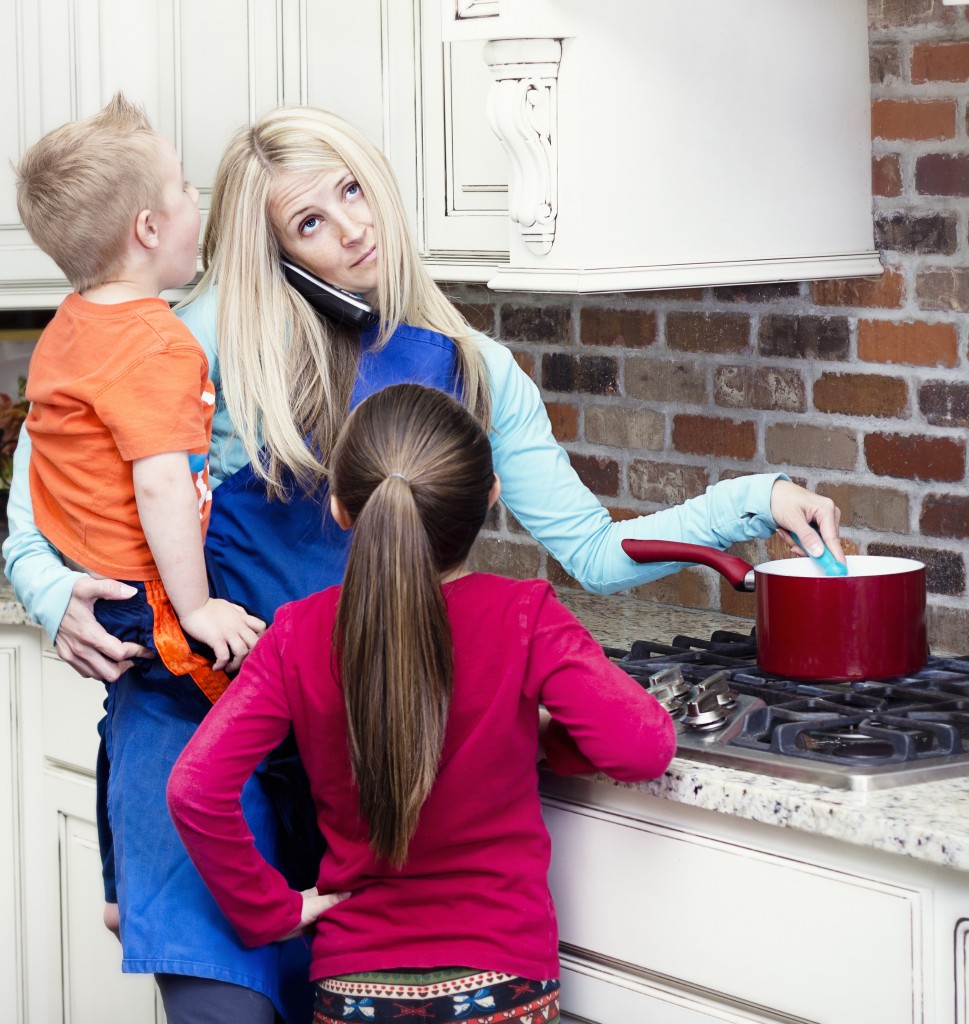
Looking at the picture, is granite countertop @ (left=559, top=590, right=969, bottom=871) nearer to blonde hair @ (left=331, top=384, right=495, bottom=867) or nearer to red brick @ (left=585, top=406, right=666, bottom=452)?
blonde hair @ (left=331, top=384, right=495, bottom=867)

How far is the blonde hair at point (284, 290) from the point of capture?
1647mm

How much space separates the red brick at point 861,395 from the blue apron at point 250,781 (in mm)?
592

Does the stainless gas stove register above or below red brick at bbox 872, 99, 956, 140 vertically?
below

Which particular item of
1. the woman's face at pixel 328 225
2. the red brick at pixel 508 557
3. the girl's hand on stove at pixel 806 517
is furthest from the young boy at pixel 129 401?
the red brick at pixel 508 557

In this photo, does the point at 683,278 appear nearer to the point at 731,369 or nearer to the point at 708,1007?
the point at 731,369

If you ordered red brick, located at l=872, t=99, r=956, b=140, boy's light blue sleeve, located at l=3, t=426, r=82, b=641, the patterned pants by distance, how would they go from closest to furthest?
1. the patterned pants
2. boy's light blue sleeve, located at l=3, t=426, r=82, b=641
3. red brick, located at l=872, t=99, r=956, b=140

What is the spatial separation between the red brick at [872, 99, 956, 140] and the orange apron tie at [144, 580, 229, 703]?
107cm

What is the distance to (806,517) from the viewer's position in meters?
1.65

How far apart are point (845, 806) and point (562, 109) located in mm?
810

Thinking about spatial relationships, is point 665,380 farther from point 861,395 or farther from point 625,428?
point 861,395

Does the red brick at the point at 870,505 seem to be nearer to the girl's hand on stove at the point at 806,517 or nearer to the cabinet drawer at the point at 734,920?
the girl's hand on stove at the point at 806,517

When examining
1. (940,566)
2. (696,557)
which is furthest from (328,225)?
(940,566)

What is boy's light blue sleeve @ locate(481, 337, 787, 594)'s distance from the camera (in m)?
1.74

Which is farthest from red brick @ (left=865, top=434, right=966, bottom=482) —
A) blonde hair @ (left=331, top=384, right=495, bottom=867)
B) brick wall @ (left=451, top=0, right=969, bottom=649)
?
blonde hair @ (left=331, top=384, right=495, bottom=867)
